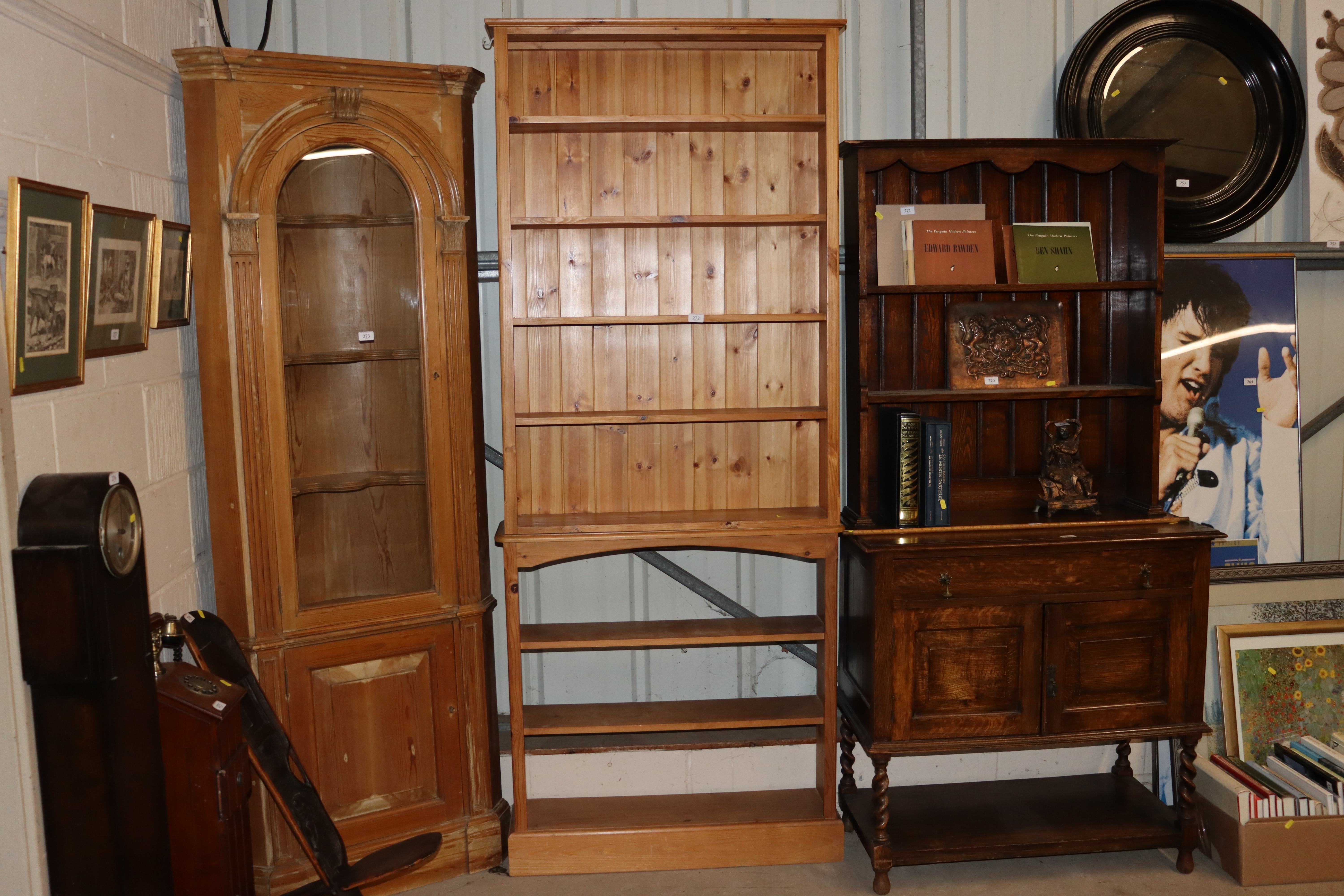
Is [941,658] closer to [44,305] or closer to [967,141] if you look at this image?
[967,141]

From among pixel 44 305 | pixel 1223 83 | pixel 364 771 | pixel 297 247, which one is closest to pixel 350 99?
pixel 297 247

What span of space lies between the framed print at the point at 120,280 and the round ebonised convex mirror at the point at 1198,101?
270 centimetres

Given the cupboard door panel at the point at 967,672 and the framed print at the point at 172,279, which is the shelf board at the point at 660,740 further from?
the framed print at the point at 172,279

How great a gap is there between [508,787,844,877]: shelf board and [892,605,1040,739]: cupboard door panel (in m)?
0.46

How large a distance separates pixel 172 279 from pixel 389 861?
1.59m

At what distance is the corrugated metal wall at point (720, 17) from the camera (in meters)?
3.03

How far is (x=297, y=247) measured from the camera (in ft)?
8.95

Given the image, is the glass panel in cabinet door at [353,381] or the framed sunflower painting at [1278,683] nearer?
the glass panel in cabinet door at [353,381]

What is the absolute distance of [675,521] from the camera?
9.66 ft

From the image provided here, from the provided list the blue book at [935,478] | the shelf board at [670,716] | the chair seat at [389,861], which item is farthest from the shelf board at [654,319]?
the chair seat at [389,861]

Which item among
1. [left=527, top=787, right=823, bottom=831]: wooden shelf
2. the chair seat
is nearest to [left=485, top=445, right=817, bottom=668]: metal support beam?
[left=527, top=787, right=823, bottom=831]: wooden shelf

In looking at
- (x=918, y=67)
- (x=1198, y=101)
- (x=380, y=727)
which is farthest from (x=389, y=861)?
(x=1198, y=101)

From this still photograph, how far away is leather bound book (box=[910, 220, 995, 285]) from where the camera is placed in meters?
3.00

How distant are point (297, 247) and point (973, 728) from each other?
2375mm
